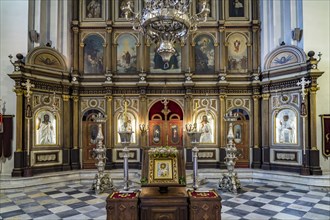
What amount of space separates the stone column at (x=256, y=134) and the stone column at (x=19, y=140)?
29.5 ft

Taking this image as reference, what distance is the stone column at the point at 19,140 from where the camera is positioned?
8312 millimetres

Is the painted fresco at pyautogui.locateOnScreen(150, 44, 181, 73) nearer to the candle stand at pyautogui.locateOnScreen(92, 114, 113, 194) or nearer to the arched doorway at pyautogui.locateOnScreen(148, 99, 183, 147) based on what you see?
the arched doorway at pyautogui.locateOnScreen(148, 99, 183, 147)

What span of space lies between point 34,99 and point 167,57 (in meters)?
6.24

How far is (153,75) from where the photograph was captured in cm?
1038

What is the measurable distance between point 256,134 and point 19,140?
9.19 metres

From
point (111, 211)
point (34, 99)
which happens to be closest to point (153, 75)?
point (34, 99)

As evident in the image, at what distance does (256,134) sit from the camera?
9.94m

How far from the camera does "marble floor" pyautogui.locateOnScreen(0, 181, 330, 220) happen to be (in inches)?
217

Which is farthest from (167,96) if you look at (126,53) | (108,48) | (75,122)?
(75,122)

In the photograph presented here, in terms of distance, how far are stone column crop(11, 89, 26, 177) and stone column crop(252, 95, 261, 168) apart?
29.5ft

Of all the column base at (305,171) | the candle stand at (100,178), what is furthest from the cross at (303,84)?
the candle stand at (100,178)

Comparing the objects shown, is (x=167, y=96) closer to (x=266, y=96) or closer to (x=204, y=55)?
(x=204, y=55)

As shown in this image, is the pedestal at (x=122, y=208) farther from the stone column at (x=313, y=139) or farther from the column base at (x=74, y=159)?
the stone column at (x=313, y=139)

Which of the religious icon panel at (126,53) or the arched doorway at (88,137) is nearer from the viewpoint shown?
the arched doorway at (88,137)
